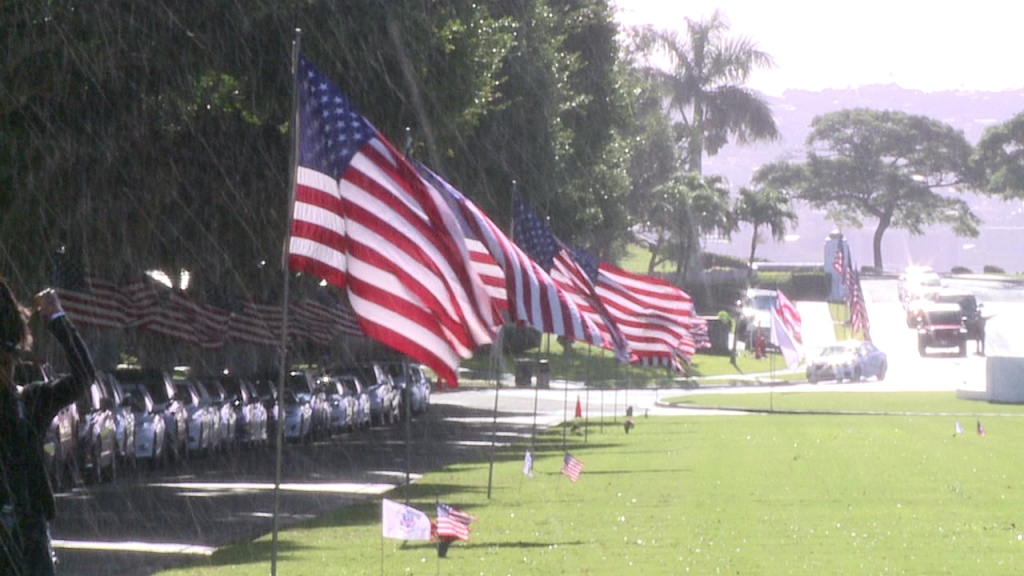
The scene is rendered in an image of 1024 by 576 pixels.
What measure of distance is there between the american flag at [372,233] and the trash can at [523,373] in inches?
1893

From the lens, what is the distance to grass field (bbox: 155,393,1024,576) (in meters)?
13.4

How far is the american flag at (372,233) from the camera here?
10.1 meters

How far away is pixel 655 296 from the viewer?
2569 cm

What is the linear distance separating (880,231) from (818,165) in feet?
23.7

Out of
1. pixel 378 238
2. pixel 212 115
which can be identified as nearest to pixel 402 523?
pixel 378 238

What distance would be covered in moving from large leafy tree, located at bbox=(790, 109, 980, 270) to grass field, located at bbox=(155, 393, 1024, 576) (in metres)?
101

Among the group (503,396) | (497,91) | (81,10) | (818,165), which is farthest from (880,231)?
(81,10)

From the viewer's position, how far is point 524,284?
15562 millimetres

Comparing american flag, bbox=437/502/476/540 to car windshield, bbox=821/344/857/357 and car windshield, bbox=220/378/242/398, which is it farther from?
car windshield, bbox=821/344/857/357

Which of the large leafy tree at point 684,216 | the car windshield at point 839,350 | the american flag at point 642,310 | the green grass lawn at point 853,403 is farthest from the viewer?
the large leafy tree at point 684,216

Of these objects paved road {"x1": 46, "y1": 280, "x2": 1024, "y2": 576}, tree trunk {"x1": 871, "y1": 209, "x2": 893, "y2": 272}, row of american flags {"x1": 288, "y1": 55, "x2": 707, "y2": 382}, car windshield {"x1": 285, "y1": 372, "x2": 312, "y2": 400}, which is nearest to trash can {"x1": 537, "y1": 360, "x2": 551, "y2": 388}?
paved road {"x1": 46, "y1": 280, "x2": 1024, "y2": 576}

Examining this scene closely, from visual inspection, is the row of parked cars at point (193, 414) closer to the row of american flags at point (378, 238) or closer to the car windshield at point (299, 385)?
the car windshield at point (299, 385)

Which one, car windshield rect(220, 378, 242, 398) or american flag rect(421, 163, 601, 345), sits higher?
american flag rect(421, 163, 601, 345)

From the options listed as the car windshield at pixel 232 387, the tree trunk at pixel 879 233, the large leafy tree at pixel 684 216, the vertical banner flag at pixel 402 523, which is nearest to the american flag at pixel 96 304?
the car windshield at pixel 232 387
